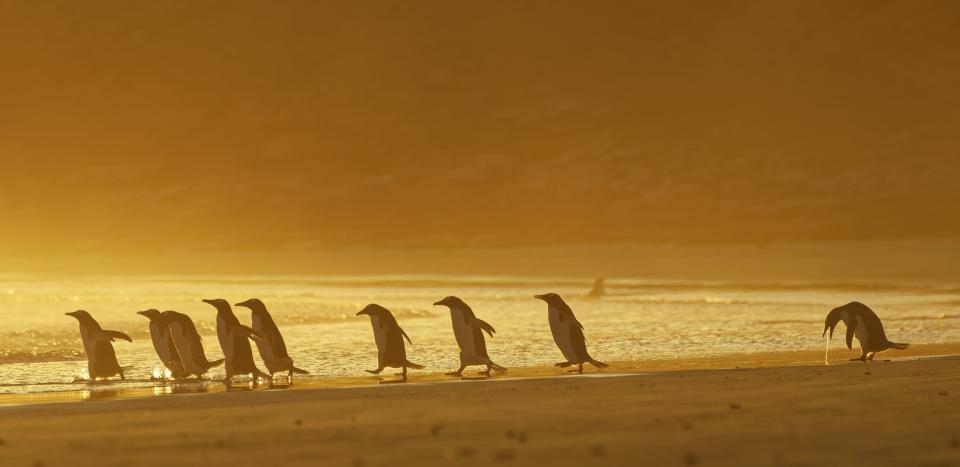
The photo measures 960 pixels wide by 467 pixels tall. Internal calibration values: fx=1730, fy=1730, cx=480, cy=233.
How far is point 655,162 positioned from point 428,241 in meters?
19.7

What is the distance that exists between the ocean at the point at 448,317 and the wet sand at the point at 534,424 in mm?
3939

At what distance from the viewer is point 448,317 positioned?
108 ft

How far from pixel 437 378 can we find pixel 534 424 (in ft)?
20.8

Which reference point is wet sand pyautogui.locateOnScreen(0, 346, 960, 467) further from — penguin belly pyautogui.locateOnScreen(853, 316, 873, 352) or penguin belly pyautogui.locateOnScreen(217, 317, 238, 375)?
penguin belly pyautogui.locateOnScreen(853, 316, 873, 352)

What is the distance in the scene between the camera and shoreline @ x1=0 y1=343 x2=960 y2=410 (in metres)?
17.1

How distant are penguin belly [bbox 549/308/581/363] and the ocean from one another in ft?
3.00

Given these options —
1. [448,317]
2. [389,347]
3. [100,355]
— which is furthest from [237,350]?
[448,317]

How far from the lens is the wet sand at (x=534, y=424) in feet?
36.0

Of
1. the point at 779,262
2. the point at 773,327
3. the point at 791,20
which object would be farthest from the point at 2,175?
the point at 773,327

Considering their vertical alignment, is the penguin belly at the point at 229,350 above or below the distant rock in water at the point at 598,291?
below

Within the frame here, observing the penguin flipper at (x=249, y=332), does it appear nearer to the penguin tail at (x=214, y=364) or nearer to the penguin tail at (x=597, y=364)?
the penguin tail at (x=214, y=364)

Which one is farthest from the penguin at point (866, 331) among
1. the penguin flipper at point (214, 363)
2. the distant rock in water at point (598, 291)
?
the distant rock in water at point (598, 291)

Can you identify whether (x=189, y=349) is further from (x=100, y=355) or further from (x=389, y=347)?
(x=389, y=347)

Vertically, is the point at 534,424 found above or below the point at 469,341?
below
